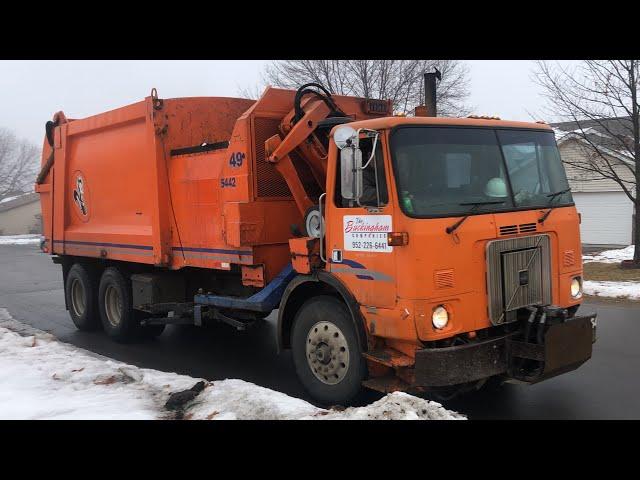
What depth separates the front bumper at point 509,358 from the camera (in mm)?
4555

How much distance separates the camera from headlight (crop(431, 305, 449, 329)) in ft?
15.0

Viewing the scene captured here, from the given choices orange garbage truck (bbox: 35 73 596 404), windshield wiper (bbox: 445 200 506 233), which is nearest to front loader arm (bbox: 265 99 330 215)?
orange garbage truck (bbox: 35 73 596 404)

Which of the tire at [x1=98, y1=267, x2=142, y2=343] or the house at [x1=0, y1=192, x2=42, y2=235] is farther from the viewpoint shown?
the house at [x1=0, y1=192, x2=42, y2=235]

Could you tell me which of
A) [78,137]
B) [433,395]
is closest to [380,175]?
[433,395]

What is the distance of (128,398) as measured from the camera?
5.24m

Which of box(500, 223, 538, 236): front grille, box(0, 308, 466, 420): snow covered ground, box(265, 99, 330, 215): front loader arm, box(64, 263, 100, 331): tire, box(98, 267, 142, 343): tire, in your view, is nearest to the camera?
box(0, 308, 466, 420): snow covered ground

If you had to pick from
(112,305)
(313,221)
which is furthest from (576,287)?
(112,305)

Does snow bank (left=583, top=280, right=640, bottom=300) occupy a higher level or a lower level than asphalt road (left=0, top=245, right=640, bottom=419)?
higher

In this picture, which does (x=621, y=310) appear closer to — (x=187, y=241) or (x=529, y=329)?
(x=529, y=329)

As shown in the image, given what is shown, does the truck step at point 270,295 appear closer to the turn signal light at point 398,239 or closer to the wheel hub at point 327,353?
the wheel hub at point 327,353

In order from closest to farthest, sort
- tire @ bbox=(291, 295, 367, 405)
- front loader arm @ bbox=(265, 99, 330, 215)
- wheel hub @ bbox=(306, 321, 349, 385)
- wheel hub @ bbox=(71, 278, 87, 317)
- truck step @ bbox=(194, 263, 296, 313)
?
tire @ bbox=(291, 295, 367, 405)
wheel hub @ bbox=(306, 321, 349, 385)
front loader arm @ bbox=(265, 99, 330, 215)
truck step @ bbox=(194, 263, 296, 313)
wheel hub @ bbox=(71, 278, 87, 317)

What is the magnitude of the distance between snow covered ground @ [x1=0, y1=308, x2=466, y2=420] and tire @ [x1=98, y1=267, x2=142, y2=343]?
1.42 m

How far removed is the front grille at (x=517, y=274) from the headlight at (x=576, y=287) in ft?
1.30

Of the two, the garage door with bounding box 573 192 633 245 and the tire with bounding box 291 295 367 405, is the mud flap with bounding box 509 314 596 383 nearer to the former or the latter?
the tire with bounding box 291 295 367 405
